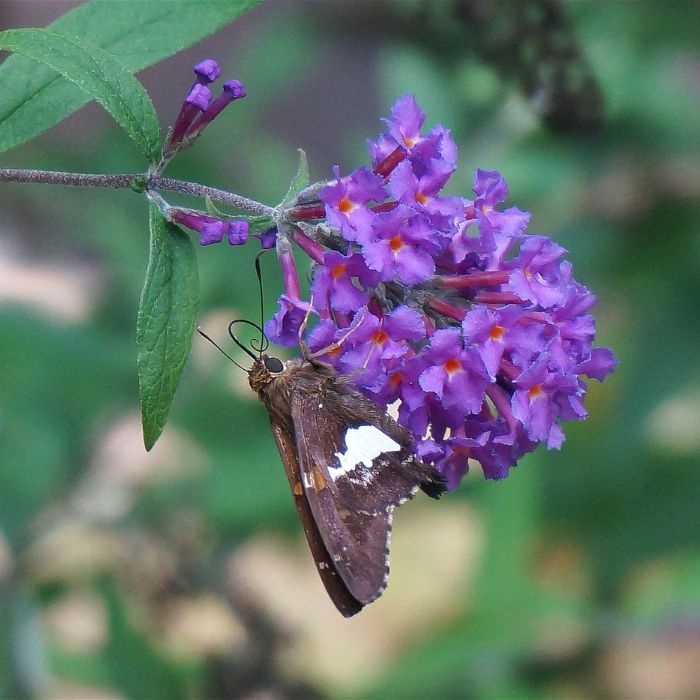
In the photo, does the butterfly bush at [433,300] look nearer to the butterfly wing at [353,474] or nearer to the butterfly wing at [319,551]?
the butterfly wing at [353,474]

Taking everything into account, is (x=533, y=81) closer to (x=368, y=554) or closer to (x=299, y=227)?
(x=299, y=227)

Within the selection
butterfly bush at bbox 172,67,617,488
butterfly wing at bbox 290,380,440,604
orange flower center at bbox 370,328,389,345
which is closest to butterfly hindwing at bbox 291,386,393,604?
butterfly wing at bbox 290,380,440,604

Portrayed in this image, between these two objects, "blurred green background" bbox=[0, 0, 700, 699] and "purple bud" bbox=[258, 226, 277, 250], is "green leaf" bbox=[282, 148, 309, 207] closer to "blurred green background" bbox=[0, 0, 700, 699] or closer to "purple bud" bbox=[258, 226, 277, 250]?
"purple bud" bbox=[258, 226, 277, 250]

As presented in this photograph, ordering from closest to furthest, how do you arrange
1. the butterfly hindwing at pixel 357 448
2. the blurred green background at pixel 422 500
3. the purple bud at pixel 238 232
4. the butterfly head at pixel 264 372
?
the purple bud at pixel 238 232, the butterfly hindwing at pixel 357 448, the butterfly head at pixel 264 372, the blurred green background at pixel 422 500

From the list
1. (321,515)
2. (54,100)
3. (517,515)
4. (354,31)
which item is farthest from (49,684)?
(354,31)

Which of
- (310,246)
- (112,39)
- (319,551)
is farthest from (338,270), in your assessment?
(112,39)

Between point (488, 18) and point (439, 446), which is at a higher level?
point (488, 18)

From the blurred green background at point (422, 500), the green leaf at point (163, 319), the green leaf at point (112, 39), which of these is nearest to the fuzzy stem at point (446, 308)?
the green leaf at point (163, 319)
